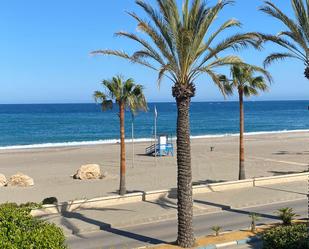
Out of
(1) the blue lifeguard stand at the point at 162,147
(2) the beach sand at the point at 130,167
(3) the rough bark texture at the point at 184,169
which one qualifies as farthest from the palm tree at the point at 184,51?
(1) the blue lifeguard stand at the point at 162,147

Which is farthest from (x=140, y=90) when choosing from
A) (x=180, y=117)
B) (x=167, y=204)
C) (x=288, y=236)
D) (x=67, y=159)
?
(x=67, y=159)

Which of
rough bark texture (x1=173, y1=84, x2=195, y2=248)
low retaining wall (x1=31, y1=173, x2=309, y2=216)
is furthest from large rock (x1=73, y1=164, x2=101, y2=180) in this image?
rough bark texture (x1=173, y1=84, x2=195, y2=248)

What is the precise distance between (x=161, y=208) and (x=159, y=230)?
3.22 metres

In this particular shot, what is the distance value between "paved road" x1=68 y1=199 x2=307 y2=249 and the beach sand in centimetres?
779

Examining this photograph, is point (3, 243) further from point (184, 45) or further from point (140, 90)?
point (140, 90)

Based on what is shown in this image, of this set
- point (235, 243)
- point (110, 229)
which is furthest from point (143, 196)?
point (235, 243)

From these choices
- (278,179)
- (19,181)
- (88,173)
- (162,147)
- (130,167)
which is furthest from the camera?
(162,147)

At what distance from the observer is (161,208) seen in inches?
840

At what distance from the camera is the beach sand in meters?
28.4

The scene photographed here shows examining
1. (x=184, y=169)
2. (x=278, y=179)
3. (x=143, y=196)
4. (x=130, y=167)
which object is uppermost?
(x=184, y=169)

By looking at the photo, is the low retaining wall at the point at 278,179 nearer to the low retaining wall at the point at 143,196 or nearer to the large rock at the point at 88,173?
the low retaining wall at the point at 143,196

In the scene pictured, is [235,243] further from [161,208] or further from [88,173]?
[88,173]

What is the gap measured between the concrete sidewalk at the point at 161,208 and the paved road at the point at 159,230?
0.43m

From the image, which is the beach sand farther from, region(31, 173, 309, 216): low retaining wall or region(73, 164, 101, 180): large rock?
region(31, 173, 309, 216): low retaining wall
